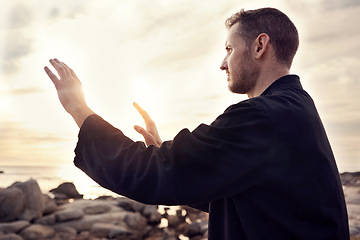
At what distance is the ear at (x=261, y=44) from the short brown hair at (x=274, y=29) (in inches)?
1.9

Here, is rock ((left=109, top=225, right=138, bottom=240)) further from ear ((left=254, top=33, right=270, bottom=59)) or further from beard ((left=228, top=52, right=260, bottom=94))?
ear ((left=254, top=33, right=270, bottom=59))

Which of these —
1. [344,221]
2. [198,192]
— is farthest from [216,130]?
[344,221]

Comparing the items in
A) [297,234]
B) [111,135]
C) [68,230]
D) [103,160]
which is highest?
[111,135]

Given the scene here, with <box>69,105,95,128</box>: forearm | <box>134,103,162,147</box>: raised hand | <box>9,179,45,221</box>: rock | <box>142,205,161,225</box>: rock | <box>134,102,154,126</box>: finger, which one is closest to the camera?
<box>69,105,95,128</box>: forearm

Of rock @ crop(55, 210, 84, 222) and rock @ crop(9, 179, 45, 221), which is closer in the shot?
rock @ crop(55, 210, 84, 222)

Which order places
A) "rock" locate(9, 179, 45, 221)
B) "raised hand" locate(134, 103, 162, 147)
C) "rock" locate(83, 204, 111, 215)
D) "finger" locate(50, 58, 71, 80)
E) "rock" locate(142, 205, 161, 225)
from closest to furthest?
"finger" locate(50, 58, 71, 80) → "raised hand" locate(134, 103, 162, 147) → "rock" locate(9, 179, 45, 221) → "rock" locate(83, 204, 111, 215) → "rock" locate(142, 205, 161, 225)

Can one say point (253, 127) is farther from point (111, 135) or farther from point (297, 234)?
point (111, 135)

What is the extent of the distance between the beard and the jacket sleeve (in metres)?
0.43

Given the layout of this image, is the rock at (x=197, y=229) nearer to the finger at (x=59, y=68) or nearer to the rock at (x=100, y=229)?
the rock at (x=100, y=229)

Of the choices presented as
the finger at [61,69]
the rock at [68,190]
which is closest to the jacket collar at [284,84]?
the finger at [61,69]

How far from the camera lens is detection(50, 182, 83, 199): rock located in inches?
572

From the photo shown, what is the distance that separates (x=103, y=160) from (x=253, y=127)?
2.50 ft

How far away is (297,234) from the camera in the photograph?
1.86 metres

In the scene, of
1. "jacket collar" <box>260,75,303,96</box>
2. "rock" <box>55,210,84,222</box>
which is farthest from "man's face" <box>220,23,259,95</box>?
"rock" <box>55,210,84,222</box>
